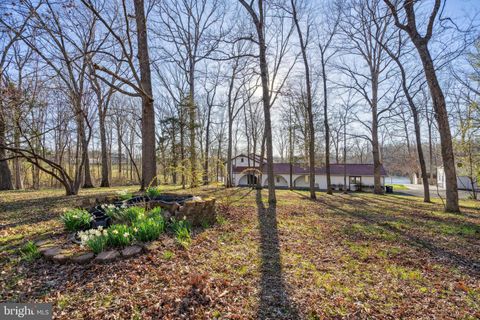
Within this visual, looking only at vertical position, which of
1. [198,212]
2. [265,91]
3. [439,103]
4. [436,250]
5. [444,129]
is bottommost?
[436,250]

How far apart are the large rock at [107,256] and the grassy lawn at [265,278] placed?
0.09 meters

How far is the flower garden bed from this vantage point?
9.55ft

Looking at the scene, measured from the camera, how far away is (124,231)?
3.18 metres

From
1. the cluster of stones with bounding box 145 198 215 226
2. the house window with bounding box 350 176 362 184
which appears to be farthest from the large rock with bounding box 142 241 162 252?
the house window with bounding box 350 176 362 184

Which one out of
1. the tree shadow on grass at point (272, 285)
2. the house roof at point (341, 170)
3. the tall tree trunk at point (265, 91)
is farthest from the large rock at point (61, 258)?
the house roof at point (341, 170)

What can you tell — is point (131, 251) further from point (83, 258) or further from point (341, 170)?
point (341, 170)

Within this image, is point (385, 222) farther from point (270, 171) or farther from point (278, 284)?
point (278, 284)

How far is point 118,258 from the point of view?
286 cm

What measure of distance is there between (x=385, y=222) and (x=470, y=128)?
8743 mm

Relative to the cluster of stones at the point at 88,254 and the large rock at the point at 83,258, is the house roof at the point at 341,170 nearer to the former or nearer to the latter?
the cluster of stones at the point at 88,254

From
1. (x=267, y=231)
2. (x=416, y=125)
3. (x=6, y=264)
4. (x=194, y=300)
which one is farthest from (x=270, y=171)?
(x=416, y=125)

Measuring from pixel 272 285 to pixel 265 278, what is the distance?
165 millimetres

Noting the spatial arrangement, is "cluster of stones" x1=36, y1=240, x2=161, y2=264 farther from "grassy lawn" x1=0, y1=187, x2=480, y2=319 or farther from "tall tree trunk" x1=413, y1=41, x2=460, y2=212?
"tall tree trunk" x1=413, y1=41, x2=460, y2=212

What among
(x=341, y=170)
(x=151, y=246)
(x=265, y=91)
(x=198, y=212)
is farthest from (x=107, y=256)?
(x=341, y=170)
